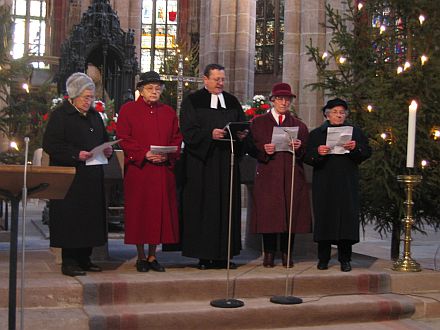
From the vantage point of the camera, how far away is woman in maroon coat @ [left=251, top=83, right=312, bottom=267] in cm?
678

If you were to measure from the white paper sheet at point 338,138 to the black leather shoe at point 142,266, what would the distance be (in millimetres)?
1875

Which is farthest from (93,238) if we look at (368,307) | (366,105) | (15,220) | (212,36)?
(212,36)

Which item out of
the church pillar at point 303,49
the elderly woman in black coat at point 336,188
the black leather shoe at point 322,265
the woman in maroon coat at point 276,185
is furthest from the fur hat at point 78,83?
the church pillar at point 303,49

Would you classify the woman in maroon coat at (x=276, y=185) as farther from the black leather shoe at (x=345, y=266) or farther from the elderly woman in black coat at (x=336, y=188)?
the black leather shoe at (x=345, y=266)

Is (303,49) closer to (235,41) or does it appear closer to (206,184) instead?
(235,41)

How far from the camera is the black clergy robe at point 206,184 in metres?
6.61

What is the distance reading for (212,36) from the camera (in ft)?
69.7

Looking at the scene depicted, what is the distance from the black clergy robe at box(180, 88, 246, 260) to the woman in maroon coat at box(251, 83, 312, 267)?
0.22 metres

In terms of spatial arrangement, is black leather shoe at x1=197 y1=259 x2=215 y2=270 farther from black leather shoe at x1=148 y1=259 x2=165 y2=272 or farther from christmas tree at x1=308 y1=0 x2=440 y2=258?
christmas tree at x1=308 y1=0 x2=440 y2=258

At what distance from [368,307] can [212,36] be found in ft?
52.1

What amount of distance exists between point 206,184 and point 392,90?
2312mm

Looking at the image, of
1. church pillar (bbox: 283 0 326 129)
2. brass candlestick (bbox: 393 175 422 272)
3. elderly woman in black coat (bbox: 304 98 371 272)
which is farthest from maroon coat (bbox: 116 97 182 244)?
church pillar (bbox: 283 0 326 129)

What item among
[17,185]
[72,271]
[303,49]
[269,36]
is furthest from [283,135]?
[269,36]

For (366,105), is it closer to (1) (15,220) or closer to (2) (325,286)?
(2) (325,286)
